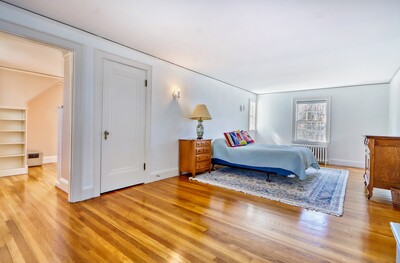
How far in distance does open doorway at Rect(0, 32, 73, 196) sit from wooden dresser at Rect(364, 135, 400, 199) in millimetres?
4308

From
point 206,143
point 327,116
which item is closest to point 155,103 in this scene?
point 206,143

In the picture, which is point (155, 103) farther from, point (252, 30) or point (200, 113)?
point (252, 30)

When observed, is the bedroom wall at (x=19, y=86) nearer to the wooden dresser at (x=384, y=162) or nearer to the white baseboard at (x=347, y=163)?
the wooden dresser at (x=384, y=162)

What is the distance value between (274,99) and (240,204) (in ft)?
16.5

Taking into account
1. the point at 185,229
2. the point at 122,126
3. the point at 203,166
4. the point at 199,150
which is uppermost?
the point at 122,126

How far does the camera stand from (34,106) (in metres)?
5.01

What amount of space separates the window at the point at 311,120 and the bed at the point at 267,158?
89.6 inches

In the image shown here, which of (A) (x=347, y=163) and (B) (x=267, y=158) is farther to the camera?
(A) (x=347, y=163)

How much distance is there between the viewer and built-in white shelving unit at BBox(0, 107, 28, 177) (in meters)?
3.99

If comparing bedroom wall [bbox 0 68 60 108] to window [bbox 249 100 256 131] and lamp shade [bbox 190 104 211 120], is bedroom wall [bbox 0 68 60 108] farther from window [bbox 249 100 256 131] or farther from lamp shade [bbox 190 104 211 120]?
window [bbox 249 100 256 131]

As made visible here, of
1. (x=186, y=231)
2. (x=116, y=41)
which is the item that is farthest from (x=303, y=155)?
(x=116, y=41)

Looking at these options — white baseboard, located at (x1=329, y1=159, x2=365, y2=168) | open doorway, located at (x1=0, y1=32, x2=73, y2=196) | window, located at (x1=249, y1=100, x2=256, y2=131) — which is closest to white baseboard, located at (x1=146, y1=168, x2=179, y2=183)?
open doorway, located at (x1=0, y1=32, x2=73, y2=196)

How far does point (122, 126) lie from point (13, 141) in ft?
9.45

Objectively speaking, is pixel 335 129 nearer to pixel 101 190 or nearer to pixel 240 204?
pixel 240 204
